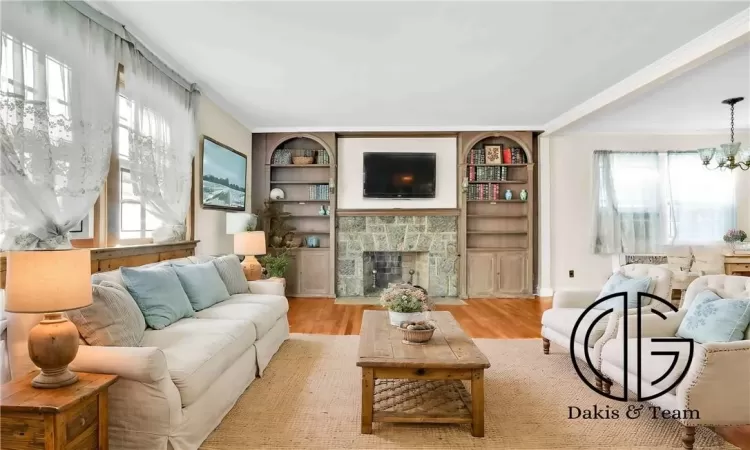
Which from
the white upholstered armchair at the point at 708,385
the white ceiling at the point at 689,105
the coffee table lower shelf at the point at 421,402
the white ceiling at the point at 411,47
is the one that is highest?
the white ceiling at the point at 689,105

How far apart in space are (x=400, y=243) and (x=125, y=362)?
15.6 ft

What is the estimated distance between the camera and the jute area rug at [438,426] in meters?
2.15

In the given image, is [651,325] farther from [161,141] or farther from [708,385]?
[161,141]

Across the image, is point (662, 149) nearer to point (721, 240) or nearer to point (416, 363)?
point (721, 240)

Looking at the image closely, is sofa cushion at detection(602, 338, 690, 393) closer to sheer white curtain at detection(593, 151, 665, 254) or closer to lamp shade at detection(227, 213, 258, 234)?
lamp shade at detection(227, 213, 258, 234)

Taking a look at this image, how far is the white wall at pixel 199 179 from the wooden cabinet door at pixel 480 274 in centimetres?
363

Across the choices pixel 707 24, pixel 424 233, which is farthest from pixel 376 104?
pixel 707 24

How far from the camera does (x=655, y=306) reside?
2.98 m

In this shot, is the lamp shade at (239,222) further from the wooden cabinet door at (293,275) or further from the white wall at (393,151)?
the white wall at (393,151)

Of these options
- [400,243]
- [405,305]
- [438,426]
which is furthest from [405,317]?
[400,243]

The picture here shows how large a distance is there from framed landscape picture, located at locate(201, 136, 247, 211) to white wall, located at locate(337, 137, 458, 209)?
1523mm

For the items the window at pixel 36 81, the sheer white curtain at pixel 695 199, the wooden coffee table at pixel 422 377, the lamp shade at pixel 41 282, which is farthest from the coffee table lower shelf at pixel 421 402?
the sheer white curtain at pixel 695 199

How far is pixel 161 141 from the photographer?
3562 millimetres

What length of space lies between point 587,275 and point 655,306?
3747mm
